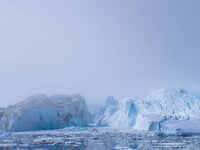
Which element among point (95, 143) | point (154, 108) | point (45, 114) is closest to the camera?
point (95, 143)

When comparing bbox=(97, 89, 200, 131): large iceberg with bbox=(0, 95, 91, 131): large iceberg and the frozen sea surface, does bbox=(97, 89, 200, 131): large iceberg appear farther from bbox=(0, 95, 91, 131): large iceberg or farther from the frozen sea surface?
the frozen sea surface

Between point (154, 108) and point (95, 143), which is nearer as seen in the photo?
point (95, 143)

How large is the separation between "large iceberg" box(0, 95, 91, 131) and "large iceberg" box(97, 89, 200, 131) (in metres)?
3.33

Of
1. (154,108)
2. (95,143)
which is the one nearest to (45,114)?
(95,143)

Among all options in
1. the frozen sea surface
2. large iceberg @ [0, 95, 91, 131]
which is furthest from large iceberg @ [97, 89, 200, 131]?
the frozen sea surface

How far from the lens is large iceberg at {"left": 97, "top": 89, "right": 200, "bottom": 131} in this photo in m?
27.7

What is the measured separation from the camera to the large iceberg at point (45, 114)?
2198cm

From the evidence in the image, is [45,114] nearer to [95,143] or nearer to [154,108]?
[95,143]

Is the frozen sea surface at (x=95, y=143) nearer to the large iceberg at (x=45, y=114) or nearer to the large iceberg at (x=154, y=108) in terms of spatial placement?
the large iceberg at (x=45, y=114)

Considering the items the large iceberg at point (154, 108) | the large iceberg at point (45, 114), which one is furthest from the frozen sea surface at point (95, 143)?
the large iceberg at point (154, 108)

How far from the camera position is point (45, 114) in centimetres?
2395

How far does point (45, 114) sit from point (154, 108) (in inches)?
506

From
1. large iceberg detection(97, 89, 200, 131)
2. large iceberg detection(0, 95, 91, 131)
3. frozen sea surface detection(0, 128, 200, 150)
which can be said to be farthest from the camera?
large iceberg detection(97, 89, 200, 131)

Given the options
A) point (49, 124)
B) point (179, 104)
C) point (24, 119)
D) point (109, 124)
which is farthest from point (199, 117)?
point (24, 119)
